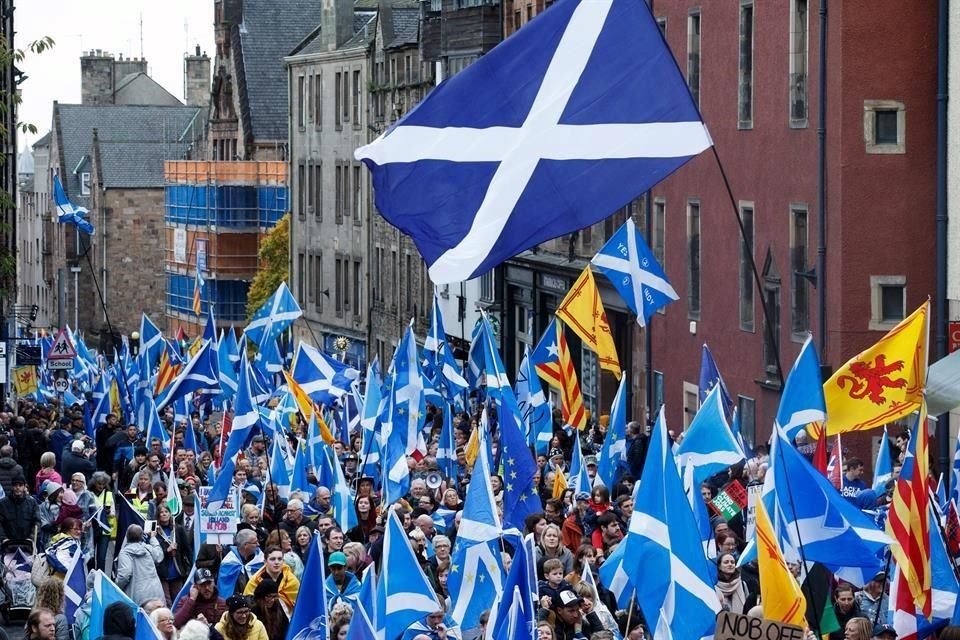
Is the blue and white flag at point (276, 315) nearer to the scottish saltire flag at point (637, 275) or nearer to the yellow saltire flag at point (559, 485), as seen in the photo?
the scottish saltire flag at point (637, 275)

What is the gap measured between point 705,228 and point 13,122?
11.8m

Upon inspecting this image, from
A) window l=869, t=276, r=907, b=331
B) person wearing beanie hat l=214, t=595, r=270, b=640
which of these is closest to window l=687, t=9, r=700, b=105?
window l=869, t=276, r=907, b=331

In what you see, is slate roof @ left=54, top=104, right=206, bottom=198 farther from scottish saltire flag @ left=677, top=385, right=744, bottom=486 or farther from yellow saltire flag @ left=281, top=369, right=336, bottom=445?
scottish saltire flag @ left=677, top=385, right=744, bottom=486

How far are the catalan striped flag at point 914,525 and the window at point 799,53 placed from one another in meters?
18.8

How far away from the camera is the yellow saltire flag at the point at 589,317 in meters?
27.8

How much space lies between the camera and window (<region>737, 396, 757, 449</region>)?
3491 cm

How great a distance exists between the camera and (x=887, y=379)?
714 inches

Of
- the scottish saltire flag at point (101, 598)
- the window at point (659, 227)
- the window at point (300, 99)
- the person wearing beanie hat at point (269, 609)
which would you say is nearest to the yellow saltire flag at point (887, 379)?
the person wearing beanie hat at point (269, 609)

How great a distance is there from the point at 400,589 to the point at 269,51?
6919cm

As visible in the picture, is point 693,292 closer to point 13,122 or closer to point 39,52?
point 13,122

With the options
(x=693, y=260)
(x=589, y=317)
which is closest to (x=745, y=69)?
(x=693, y=260)

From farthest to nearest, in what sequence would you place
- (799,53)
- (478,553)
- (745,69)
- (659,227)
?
(659,227) → (745,69) → (799,53) → (478,553)

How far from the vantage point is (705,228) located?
38.0 metres

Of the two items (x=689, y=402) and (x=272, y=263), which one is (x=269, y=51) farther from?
(x=689, y=402)
